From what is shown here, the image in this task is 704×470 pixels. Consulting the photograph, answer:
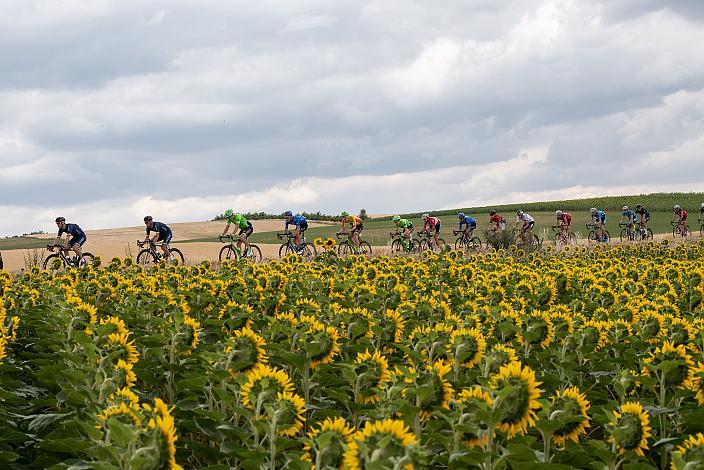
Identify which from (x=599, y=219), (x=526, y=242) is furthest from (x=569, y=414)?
(x=599, y=219)

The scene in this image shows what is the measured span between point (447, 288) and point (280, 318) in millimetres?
5923

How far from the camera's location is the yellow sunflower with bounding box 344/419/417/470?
9.30 ft

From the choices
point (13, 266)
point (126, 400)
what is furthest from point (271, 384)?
point (13, 266)

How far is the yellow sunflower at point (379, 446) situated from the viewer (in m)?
2.84

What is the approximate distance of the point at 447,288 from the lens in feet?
38.5

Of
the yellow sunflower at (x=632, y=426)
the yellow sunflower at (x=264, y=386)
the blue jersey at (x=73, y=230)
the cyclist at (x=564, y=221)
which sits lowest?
the yellow sunflower at (x=632, y=426)

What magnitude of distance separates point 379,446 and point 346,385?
2.90 metres

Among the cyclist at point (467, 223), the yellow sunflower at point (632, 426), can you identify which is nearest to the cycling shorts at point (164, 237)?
the cyclist at point (467, 223)

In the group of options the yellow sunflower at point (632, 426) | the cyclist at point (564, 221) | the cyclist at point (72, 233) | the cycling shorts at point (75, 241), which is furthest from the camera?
the cyclist at point (564, 221)

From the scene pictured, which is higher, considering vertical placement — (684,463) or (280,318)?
(280,318)

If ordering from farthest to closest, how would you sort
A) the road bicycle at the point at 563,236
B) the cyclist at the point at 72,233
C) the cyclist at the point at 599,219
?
the cyclist at the point at 599,219 < the road bicycle at the point at 563,236 < the cyclist at the point at 72,233

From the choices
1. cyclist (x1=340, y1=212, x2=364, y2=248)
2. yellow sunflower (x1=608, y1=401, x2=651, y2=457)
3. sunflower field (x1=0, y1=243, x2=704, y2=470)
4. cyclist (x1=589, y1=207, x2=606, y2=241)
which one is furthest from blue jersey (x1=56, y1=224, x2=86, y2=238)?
cyclist (x1=589, y1=207, x2=606, y2=241)

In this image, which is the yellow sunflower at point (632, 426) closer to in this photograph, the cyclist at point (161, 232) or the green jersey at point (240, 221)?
the cyclist at point (161, 232)

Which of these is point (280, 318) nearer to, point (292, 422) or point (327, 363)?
point (327, 363)
